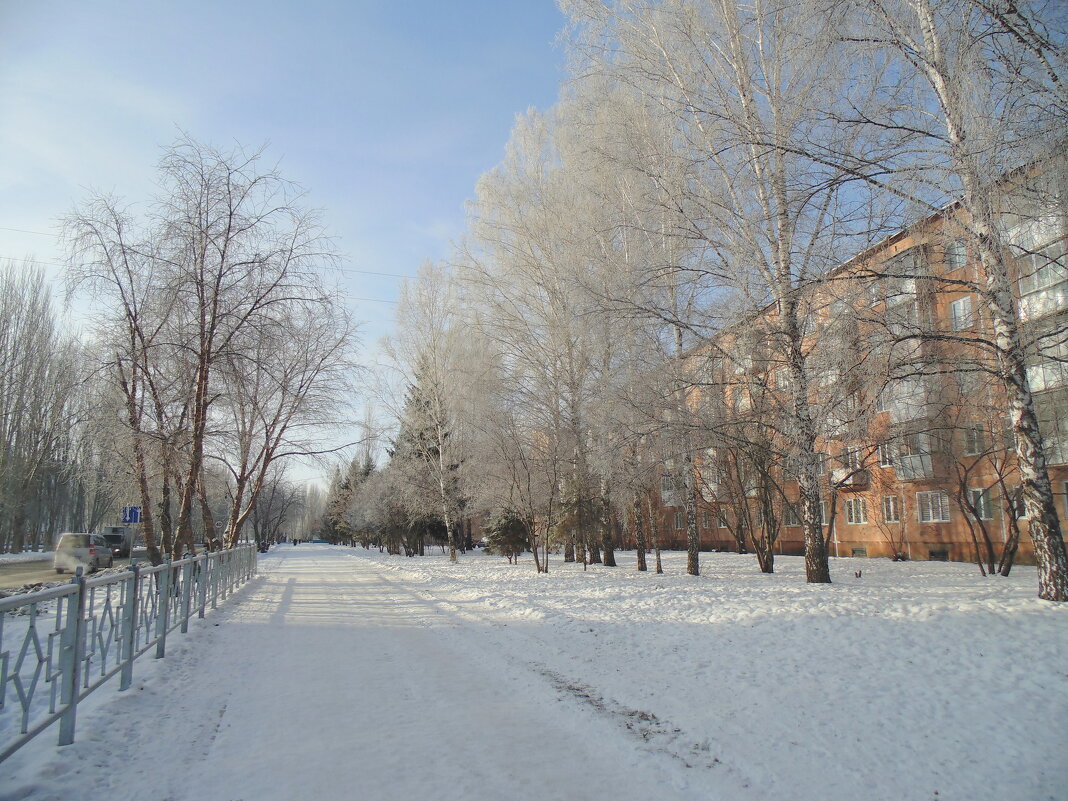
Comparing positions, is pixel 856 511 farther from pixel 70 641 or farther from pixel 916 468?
pixel 70 641

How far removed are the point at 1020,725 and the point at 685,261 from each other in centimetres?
1240

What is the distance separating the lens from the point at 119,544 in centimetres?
3509

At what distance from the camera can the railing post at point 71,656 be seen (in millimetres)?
4359

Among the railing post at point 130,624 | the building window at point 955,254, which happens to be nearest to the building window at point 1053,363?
the building window at point 955,254

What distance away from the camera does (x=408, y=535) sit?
4150 cm

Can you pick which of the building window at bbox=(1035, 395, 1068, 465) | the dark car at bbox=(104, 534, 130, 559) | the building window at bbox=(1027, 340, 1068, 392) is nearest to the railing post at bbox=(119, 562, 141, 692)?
the building window at bbox=(1027, 340, 1068, 392)

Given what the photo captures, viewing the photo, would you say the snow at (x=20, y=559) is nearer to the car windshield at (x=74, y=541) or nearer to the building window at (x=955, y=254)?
the car windshield at (x=74, y=541)

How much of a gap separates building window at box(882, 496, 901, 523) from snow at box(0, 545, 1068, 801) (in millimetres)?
20451

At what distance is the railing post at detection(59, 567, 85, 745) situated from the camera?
4359 millimetres

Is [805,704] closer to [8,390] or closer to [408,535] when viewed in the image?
[408,535]

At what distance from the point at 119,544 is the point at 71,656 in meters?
37.5

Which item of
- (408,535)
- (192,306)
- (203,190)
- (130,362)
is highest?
(203,190)

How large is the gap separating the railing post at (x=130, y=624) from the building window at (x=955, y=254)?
1083cm

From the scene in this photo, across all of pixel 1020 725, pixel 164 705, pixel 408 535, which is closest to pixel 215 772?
pixel 164 705
